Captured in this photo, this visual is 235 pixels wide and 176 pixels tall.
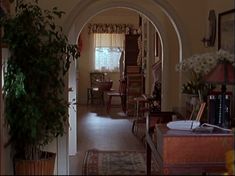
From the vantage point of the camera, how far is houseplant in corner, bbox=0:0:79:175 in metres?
4.07

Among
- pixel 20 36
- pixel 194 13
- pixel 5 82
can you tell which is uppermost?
pixel 194 13

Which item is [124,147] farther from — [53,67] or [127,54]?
[127,54]

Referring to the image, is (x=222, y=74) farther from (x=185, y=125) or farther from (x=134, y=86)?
(x=134, y=86)

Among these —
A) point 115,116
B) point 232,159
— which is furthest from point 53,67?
point 115,116

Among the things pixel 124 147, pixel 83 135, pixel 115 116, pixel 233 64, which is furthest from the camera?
pixel 115 116

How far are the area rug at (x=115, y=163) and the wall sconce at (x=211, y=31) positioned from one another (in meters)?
1.75

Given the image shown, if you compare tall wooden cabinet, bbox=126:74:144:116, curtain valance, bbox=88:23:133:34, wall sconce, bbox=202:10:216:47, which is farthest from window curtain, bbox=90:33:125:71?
wall sconce, bbox=202:10:216:47

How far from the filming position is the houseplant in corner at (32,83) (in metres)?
4.07

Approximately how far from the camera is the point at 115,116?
436 inches

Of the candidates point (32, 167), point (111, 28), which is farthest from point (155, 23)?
point (111, 28)

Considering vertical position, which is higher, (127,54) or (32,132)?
(127,54)

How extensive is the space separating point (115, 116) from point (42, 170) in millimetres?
6723

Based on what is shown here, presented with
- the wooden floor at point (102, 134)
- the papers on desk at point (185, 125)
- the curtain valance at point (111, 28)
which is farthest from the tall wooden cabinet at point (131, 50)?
the papers on desk at point (185, 125)

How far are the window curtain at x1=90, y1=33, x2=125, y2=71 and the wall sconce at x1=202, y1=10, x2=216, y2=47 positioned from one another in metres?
8.92
